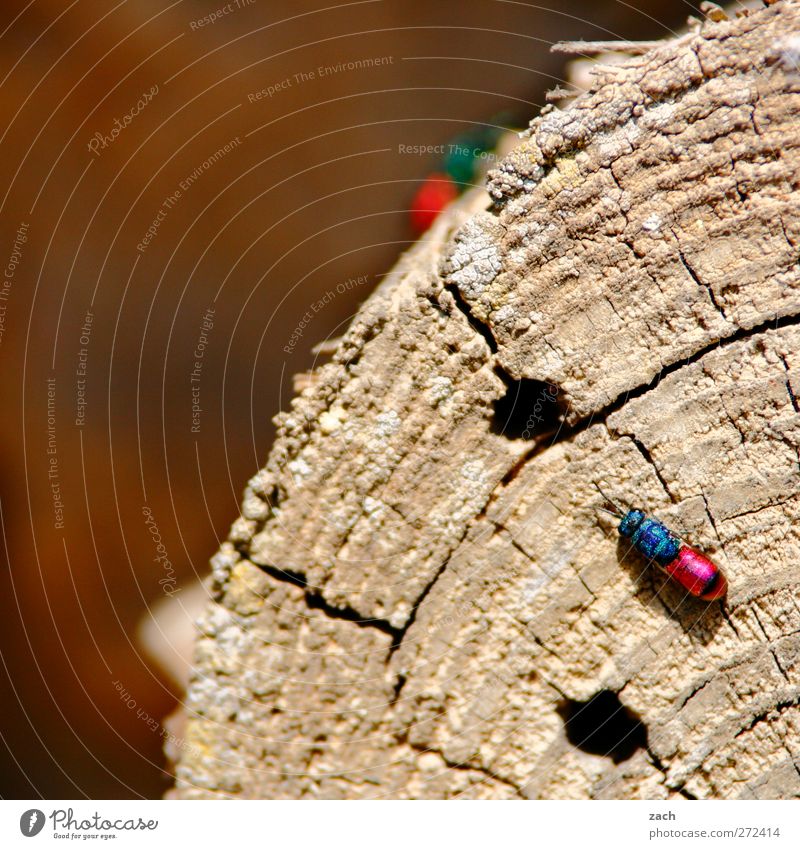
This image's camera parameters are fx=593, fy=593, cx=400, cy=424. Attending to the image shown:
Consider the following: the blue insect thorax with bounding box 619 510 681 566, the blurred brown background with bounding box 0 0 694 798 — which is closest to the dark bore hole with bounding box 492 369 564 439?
the blue insect thorax with bounding box 619 510 681 566

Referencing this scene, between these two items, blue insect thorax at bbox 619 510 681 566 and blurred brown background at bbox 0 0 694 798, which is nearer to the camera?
blue insect thorax at bbox 619 510 681 566

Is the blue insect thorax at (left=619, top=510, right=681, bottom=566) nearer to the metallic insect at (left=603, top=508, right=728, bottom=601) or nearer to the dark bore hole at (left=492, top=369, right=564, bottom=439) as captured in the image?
the metallic insect at (left=603, top=508, right=728, bottom=601)

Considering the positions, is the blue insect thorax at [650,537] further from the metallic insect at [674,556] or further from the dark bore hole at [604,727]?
the dark bore hole at [604,727]

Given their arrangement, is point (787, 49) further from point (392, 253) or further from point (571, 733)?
point (571, 733)

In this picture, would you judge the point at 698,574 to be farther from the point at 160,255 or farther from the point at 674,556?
the point at 160,255

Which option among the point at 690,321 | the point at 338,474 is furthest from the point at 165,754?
the point at 690,321

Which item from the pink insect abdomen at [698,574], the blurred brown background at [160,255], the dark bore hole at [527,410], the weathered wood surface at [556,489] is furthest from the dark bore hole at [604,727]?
the blurred brown background at [160,255]

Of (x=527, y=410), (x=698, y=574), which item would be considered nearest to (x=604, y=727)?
(x=698, y=574)
